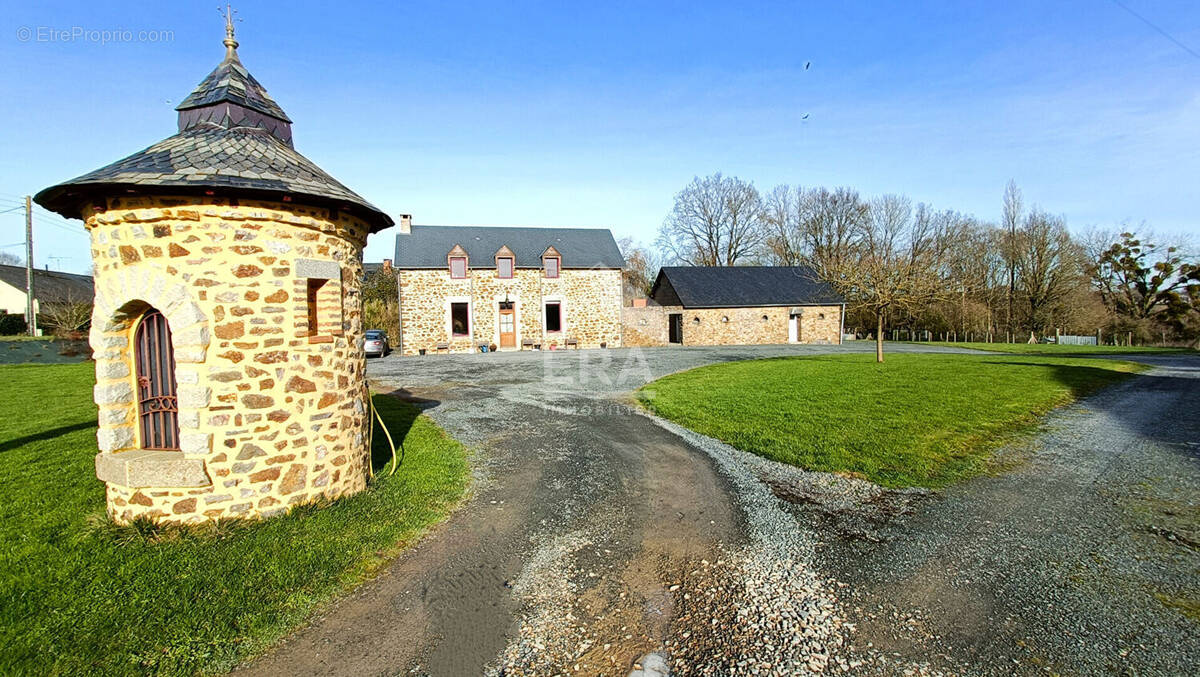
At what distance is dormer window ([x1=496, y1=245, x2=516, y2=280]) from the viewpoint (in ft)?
93.9

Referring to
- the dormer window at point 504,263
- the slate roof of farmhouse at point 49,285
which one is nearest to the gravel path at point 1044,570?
the dormer window at point 504,263

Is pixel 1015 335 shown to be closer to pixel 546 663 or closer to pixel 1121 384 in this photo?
pixel 1121 384

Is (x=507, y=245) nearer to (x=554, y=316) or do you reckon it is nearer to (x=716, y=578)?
(x=554, y=316)

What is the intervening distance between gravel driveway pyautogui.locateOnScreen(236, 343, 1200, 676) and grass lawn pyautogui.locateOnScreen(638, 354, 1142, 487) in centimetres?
69

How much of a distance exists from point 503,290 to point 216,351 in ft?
78.1

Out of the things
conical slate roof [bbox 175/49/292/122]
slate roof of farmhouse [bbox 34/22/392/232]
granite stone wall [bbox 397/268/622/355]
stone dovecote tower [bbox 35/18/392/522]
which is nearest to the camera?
slate roof of farmhouse [bbox 34/22/392/232]

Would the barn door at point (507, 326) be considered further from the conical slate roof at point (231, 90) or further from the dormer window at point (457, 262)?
the conical slate roof at point (231, 90)

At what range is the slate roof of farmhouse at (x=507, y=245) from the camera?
28.2m

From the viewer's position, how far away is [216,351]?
16.3 feet

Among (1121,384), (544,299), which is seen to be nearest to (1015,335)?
(1121,384)

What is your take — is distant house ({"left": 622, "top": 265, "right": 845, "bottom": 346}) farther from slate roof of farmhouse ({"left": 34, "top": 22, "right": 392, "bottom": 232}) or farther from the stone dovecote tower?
the stone dovecote tower

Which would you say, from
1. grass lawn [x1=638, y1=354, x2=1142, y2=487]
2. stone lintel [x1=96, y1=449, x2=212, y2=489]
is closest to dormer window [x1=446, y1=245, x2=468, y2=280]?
grass lawn [x1=638, y1=354, x2=1142, y2=487]

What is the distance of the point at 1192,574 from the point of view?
401 centimetres

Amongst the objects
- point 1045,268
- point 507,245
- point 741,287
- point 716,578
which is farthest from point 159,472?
point 1045,268
